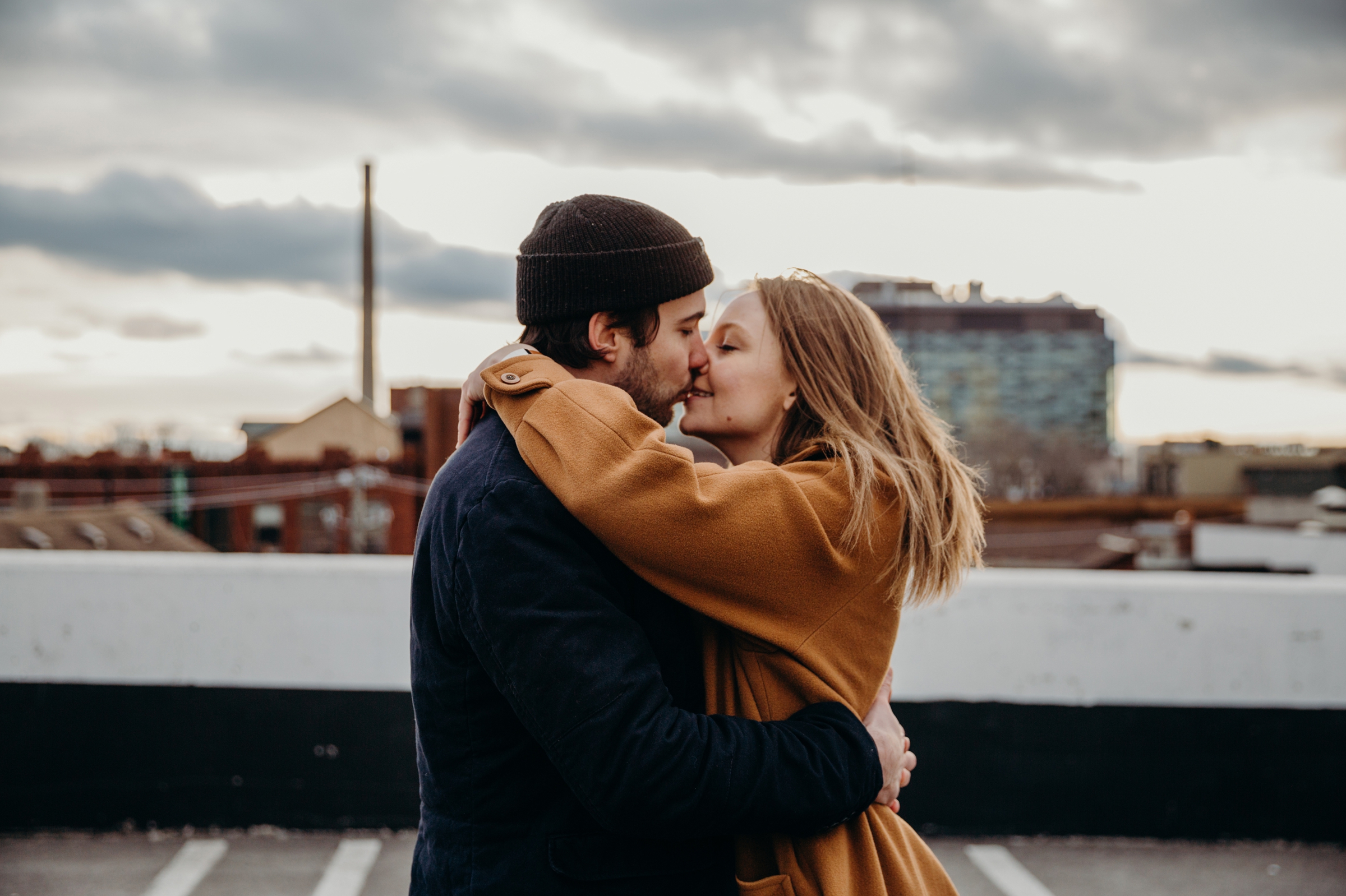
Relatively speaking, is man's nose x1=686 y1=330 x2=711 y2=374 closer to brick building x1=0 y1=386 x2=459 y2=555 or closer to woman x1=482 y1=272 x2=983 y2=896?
woman x1=482 y1=272 x2=983 y2=896

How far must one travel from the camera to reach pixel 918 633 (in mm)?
3709

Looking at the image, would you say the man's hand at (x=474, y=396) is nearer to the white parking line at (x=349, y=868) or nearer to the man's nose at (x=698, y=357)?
the man's nose at (x=698, y=357)

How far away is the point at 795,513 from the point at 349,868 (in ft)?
9.34

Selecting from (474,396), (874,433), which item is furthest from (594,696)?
(874,433)

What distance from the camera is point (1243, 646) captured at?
3648mm

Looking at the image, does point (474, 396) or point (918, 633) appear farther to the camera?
point (918, 633)

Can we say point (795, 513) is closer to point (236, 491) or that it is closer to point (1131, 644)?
point (1131, 644)

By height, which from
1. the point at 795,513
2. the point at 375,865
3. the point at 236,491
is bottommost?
the point at 236,491

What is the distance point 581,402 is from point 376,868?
9.22 feet

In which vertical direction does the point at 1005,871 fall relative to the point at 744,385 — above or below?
below

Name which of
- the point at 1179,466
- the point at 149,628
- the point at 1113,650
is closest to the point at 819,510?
the point at 1113,650

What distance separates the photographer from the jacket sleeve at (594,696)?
4.17 ft

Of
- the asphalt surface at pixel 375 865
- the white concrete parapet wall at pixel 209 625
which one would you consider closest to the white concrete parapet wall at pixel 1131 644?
the asphalt surface at pixel 375 865

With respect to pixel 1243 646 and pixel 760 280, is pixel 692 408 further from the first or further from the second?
pixel 1243 646
